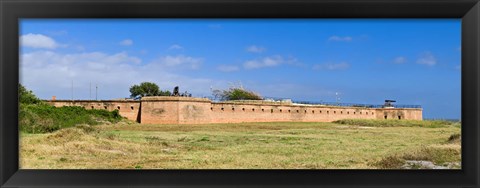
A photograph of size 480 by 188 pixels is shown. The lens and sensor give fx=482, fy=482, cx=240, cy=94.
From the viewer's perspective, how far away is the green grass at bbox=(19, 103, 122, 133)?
6.86 m

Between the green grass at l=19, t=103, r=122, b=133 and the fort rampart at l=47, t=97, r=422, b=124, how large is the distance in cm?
70

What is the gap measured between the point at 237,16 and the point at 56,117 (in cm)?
876

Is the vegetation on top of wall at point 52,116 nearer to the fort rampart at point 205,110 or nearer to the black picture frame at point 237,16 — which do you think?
the fort rampart at point 205,110

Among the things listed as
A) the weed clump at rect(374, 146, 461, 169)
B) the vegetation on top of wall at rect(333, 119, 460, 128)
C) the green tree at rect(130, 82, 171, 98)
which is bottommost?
the vegetation on top of wall at rect(333, 119, 460, 128)

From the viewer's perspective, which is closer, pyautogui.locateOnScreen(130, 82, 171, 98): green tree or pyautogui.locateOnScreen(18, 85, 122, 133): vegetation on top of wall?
pyautogui.locateOnScreen(18, 85, 122, 133): vegetation on top of wall

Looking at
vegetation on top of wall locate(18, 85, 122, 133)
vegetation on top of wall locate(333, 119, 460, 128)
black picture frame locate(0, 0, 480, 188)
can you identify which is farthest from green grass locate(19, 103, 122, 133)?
vegetation on top of wall locate(333, 119, 460, 128)

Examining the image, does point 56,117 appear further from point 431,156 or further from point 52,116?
point 431,156

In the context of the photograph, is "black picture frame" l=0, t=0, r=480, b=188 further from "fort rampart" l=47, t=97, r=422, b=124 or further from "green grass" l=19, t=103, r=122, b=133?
"fort rampart" l=47, t=97, r=422, b=124

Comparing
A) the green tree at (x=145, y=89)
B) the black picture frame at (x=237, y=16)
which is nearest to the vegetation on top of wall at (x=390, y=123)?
the green tree at (x=145, y=89)

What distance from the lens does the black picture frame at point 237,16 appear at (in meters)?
1.45

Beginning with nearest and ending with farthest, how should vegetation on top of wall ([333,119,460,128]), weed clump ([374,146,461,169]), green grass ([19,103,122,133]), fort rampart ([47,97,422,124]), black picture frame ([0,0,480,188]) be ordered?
black picture frame ([0,0,480,188]) < weed clump ([374,146,461,169]) < green grass ([19,103,122,133]) < fort rampart ([47,97,422,124]) < vegetation on top of wall ([333,119,460,128])

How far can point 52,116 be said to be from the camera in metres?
9.31
